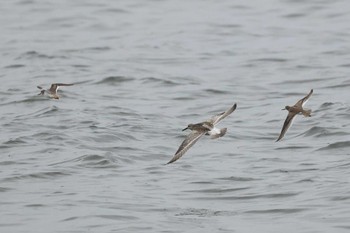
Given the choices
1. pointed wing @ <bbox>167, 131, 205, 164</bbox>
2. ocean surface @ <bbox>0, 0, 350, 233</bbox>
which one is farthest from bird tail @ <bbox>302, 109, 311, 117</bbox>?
pointed wing @ <bbox>167, 131, 205, 164</bbox>

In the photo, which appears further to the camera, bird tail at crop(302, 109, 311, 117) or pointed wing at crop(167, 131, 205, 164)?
bird tail at crop(302, 109, 311, 117)

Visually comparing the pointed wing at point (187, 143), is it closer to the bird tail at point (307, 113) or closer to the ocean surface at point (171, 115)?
the ocean surface at point (171, 115)

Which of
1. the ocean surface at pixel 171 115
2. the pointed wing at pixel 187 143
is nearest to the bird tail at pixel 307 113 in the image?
the ocean surface at pixel 171 115

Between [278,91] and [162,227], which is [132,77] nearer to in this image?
[278,91]

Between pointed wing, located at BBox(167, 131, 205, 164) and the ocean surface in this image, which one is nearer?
pointed wing, located at BBox(167, 131, 205, 164)

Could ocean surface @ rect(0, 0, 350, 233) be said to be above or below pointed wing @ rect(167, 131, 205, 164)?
below

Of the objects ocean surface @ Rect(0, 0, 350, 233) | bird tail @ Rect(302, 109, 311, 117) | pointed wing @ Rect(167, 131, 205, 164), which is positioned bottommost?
ocean surface @ Rect(0, 0, 350, 233)

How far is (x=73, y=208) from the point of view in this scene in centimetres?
1426

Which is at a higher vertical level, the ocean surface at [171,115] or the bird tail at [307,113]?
the bird tail at [307,113]

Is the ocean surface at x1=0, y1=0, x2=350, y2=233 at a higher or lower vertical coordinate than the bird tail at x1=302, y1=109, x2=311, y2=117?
lower

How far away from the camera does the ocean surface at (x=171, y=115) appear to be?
14266mm

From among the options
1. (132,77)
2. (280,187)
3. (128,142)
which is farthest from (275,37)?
(280,187)

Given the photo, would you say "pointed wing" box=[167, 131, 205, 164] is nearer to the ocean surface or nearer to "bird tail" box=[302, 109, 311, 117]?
the ocean surface

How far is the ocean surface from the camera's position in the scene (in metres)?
14.3
